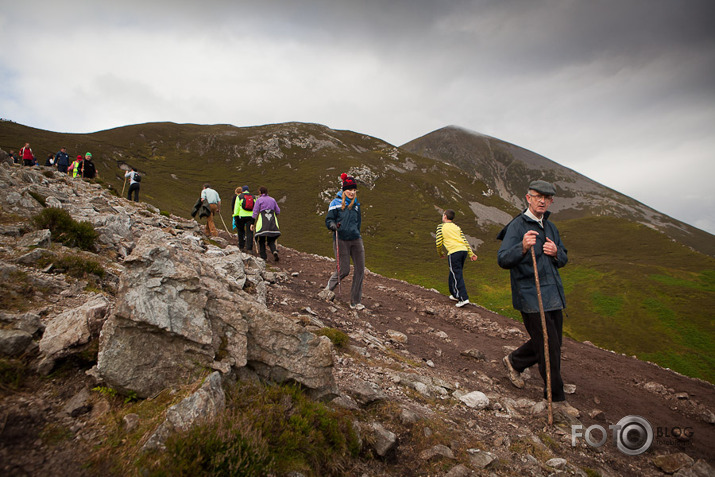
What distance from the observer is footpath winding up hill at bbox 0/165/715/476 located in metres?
2.98

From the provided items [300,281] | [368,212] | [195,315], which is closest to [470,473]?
[195,315]

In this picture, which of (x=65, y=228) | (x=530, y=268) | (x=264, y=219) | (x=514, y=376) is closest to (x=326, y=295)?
(x=514, y=376)

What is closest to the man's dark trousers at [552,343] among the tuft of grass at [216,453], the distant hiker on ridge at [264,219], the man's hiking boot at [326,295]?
the tuft of grass at [216,453]

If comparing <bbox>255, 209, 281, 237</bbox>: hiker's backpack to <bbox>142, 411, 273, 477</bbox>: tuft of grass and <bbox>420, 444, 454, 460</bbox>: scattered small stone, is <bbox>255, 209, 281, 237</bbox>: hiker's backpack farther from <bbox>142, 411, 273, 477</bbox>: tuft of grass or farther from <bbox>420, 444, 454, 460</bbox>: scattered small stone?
<bbox>142, 411, 273, 477</bbox>: tuft of grass

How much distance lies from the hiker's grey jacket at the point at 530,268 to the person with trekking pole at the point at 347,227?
4.33m

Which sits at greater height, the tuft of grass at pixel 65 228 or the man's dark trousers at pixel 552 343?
the tuft of grass at pixel 65 228

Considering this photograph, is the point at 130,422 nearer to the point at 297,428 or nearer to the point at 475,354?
the point at 297,428

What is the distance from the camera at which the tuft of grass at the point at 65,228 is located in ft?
24.8

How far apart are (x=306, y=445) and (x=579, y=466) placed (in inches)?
155

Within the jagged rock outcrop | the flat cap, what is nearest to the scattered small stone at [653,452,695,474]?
the flat cap

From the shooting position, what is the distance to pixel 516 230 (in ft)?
21.4

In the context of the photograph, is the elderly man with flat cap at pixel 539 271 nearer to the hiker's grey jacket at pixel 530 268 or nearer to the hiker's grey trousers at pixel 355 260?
the hiker's grey jacket at pixel 530 268

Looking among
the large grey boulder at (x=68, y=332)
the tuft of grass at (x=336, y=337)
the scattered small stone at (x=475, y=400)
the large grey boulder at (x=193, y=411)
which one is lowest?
the scattered small stone at (x=475, y=400)

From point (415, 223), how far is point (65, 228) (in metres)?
43.5
